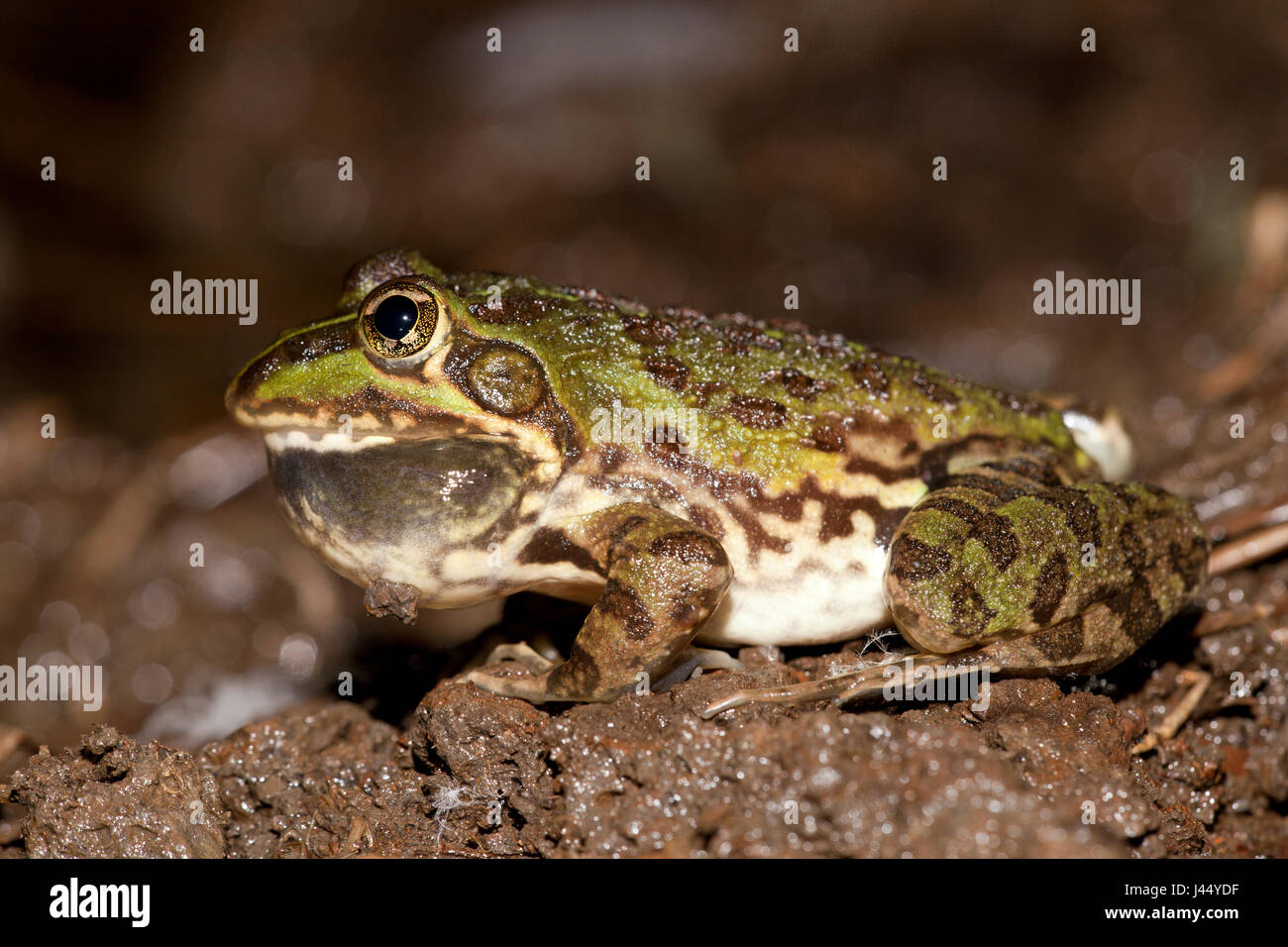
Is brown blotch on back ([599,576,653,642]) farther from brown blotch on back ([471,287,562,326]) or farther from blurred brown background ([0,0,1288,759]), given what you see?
blurred brown background ([0,0,1288,759])

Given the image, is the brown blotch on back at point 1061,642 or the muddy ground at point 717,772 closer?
the muddy ground at point 717,772

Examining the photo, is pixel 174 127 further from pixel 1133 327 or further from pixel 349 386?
pixel 1133 327

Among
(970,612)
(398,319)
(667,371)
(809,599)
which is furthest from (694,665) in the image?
(398,319)

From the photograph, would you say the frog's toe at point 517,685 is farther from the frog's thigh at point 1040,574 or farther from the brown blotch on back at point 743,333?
the brown blotch on back at point 743,333

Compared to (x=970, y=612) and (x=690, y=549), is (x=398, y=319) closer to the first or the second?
(x=690, y=549)

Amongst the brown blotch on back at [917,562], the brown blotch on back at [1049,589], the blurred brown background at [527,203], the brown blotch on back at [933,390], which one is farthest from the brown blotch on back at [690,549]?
the blurred brown background at [527,203]

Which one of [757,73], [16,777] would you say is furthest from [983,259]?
[16,777]

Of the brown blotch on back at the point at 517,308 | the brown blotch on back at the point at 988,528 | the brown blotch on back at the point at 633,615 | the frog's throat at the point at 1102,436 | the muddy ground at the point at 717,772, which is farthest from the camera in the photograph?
the frog's throat at the point at 1102,436
